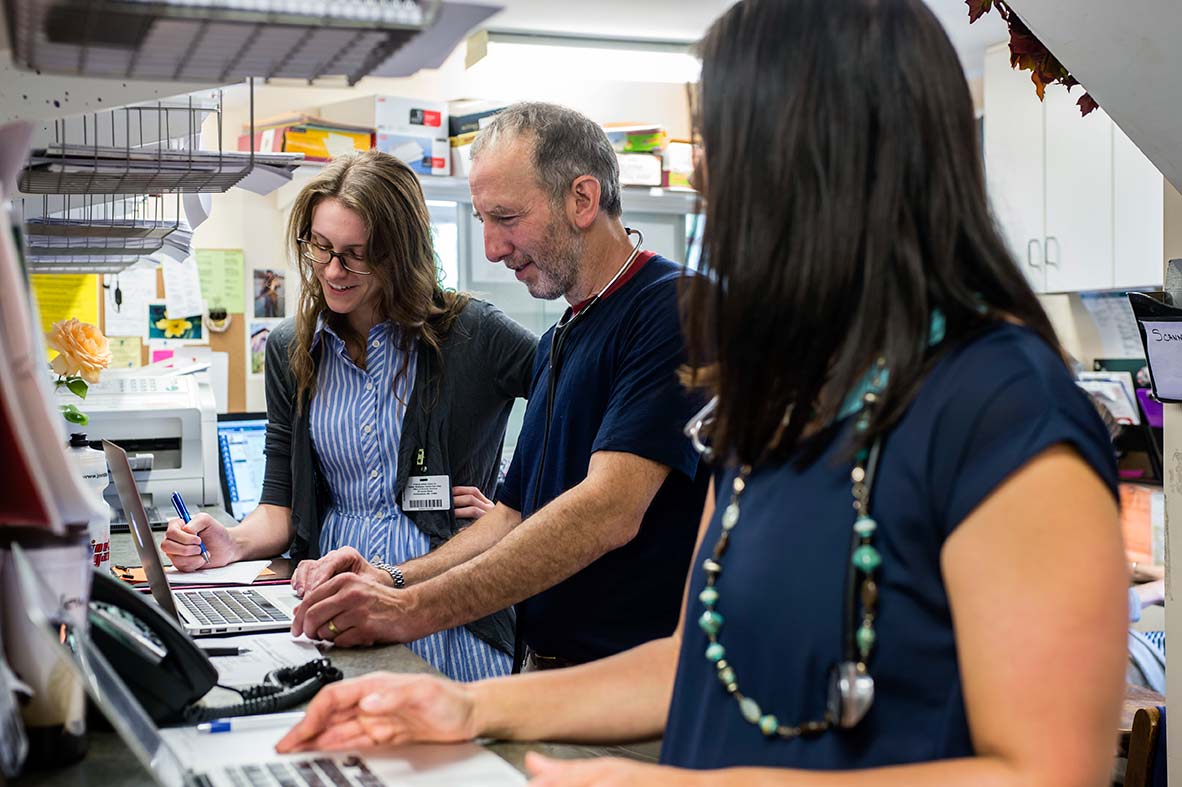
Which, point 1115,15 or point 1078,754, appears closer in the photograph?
point 1078,754

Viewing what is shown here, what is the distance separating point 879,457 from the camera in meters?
0.79

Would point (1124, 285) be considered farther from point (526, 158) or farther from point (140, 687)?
point (140, 687)

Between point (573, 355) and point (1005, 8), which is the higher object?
point (1005, 8)

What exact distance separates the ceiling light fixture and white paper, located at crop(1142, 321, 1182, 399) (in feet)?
11.8

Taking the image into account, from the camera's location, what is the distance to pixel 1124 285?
14.9 ft

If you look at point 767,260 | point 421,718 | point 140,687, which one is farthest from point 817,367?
point 140,687

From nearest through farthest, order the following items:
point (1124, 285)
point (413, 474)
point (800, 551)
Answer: point (800, 551) < point (413, 474) < point (1124, 285)

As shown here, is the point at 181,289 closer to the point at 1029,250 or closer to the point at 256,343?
the point at 256,343

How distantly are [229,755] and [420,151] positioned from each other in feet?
12.6

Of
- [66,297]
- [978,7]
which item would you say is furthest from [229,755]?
[66,297]

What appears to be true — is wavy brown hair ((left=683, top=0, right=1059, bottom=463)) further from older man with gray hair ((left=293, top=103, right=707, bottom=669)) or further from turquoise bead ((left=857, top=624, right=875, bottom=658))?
older man with gray hair ((left=293, top=103, right=707, bottom=669))

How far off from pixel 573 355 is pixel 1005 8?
868 mm

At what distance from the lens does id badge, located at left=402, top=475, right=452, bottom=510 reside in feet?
6.87

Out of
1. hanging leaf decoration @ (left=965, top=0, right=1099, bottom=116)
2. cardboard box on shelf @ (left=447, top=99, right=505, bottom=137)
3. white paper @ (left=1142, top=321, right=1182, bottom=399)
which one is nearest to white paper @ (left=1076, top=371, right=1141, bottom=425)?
cardboard box on shelf @ (left=447, top=99, right=505, bottom=137)
